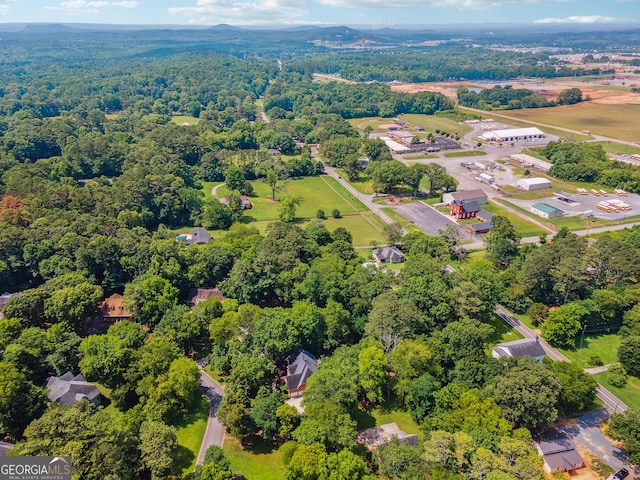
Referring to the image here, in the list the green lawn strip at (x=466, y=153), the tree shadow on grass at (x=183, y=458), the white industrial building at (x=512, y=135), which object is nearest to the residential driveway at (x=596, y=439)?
the tree shadow on grass at (x=183, y=458)

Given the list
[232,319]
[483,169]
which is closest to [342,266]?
[232,319]

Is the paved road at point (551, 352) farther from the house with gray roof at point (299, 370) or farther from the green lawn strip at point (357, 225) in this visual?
the house with gray roof at point (299, 370)

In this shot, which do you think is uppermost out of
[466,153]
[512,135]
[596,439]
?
[512,135]

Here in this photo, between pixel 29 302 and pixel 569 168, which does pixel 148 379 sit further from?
pixel 569 168

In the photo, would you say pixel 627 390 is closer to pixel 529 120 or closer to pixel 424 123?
pixel 424 123

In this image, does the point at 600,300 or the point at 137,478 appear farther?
the point at 600,300

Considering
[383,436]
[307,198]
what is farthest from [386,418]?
[307,198]

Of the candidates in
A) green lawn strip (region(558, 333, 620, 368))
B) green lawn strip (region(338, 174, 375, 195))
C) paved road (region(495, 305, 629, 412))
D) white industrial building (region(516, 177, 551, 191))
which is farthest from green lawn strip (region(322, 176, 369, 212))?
green lawn strip (region(558, 333, 620, 368))
